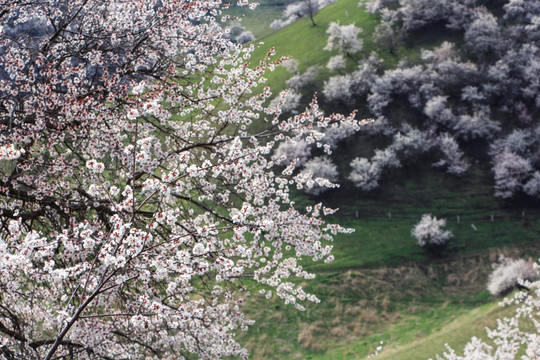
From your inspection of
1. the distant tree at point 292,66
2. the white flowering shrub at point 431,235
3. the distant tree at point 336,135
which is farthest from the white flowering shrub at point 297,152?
A: the distant tree at point 292,66

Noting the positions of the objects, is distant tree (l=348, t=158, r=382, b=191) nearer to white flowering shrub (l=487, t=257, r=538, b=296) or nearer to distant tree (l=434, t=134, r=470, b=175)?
distant tree (l=434, t=134, r=470, b=175)

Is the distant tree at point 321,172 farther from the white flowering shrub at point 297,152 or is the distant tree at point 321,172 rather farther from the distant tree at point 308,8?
the distant tree at point 308,8

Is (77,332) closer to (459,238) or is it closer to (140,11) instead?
(140,11)

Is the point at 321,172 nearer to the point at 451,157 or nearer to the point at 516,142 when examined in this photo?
the point at 451,157

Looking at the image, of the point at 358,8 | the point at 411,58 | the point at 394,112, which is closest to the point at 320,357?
the point at 394,112

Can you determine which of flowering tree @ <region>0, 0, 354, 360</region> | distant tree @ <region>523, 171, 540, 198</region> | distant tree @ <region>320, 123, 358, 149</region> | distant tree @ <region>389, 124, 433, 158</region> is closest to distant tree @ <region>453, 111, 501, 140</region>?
distant tree @ <region>389, 124, 433, 158</region>
